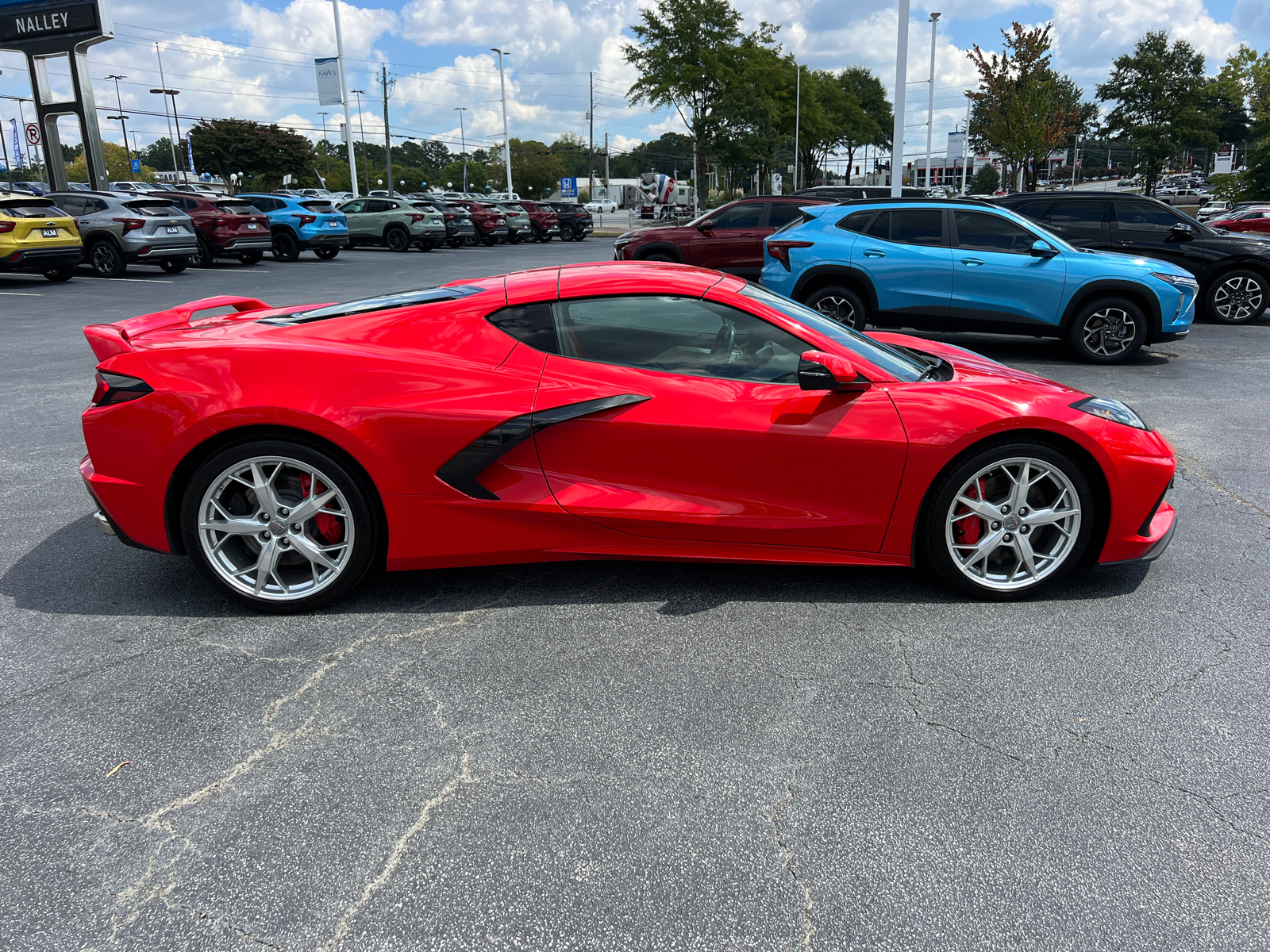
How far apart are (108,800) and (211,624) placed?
1.12 metres

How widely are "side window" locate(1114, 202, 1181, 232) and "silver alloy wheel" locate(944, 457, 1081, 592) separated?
11.0 m

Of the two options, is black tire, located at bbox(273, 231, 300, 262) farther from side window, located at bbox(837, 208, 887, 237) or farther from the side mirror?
the side mirror

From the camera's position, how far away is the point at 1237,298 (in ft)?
40.8

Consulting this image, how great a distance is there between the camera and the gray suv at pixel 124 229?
18.9m

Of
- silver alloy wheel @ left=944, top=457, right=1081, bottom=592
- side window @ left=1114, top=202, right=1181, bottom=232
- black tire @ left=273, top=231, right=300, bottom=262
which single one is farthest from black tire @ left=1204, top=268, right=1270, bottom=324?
black tire @ left=273, top=231, right=300, bottom=262

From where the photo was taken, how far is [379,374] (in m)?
3.54

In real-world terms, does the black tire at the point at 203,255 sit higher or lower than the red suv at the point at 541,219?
lower

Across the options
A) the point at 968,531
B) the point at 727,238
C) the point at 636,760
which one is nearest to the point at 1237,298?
the point at 727,238

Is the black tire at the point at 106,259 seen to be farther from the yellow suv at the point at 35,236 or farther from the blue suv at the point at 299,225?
the blue suv at the point at 299,225

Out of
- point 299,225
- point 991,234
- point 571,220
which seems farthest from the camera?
point 571,220

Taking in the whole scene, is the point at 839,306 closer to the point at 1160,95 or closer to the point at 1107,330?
the point at 1107,330

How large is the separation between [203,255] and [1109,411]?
23077 mm

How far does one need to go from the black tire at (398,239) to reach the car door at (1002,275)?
22571 millimetres

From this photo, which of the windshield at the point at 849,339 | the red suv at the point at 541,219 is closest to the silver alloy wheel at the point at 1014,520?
the windshield at the point at 849,339
